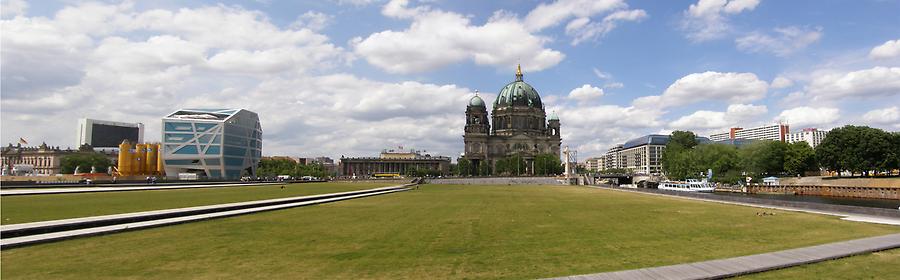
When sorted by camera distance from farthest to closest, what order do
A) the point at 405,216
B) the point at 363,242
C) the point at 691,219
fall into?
the point at 405,216 < the point at 691,219 < the point at 363,242

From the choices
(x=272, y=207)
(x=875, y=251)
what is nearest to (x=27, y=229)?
(x=272, y=207)

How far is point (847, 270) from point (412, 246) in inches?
463

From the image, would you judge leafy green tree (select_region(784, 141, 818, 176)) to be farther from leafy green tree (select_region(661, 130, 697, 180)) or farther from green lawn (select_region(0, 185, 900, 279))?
green lawn (select_region(0, 185, 900, 279))

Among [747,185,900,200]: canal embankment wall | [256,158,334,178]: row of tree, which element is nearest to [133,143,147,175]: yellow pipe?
[256,158,334,178]: row of tree

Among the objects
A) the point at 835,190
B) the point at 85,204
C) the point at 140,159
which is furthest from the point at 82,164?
the point at 835,190

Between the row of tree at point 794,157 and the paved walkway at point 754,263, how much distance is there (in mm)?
101484

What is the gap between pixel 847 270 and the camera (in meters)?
12.9

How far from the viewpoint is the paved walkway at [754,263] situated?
12.1 meters

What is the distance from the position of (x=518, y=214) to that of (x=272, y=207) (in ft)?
48.3

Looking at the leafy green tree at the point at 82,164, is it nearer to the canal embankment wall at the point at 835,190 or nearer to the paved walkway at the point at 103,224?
the paved walkway at the point at 103,224

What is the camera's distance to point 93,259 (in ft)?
49.8

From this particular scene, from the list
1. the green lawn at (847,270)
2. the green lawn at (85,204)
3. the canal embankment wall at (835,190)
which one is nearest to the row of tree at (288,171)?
the canal embankment wall at (835,190)

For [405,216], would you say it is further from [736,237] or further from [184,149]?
[184,149]

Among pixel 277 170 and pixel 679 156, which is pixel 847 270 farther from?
pixel 277 170
